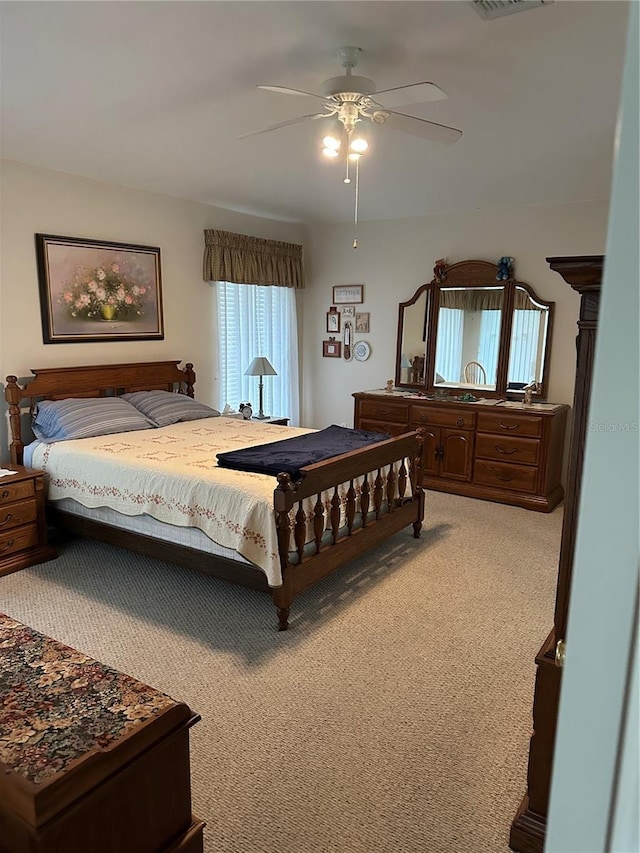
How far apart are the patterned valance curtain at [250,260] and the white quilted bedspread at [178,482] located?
1.80 meters

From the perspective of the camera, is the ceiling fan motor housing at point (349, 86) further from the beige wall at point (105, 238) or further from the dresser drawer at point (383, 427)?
the dresser drawer at point (383, 427)

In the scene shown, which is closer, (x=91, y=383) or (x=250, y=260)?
(x=91, y=383)

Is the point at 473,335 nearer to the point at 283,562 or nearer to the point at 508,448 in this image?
the point at 508,448

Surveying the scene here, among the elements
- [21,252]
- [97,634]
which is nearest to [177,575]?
[97,634]

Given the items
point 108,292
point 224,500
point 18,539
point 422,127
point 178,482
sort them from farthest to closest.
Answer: point 108,292, point 18,539, point 178,482, point 224,500, point 422,127

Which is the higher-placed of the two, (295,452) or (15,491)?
(295,452)

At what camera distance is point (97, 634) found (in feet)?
9.37

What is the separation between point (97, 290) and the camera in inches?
176

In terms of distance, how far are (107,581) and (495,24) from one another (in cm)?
328

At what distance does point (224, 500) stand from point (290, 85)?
2.01 m

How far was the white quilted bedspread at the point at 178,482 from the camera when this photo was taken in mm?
2889

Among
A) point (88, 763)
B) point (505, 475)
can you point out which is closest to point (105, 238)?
point (505, 475)

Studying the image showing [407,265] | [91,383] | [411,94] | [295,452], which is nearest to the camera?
[411,94]

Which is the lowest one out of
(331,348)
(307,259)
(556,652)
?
(556,652)
